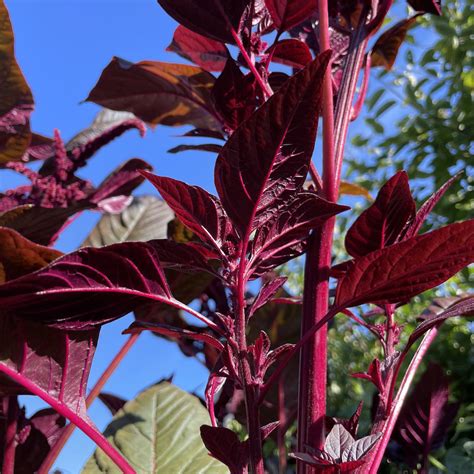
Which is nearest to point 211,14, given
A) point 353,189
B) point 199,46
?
point 199,46

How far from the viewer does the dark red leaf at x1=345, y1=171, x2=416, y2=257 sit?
2.09ft

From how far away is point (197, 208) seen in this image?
0.58m

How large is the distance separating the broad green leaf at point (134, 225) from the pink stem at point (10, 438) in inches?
17.1

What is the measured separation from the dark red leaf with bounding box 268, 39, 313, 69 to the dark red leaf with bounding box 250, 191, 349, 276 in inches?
10.8

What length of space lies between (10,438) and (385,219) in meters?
0.60

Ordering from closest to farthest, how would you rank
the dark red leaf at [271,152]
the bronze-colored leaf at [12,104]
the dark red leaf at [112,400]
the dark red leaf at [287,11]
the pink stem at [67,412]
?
the dark red leaf at [271,152] → the pink stem at [67,412] → the dark red leaf at [287,11] → the bronze-colored leaf at [12,104] → the dark red leaf at [112,400]

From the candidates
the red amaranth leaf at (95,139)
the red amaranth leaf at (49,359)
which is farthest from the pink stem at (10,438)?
the red amaranth leaf at (95,139)

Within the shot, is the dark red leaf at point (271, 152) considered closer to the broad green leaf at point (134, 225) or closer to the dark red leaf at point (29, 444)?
the dark red leaf at point (29, 444)

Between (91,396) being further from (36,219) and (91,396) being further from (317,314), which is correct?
(317,314)

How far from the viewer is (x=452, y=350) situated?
6.66 ft

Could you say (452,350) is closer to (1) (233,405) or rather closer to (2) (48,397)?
(1) (233,405)

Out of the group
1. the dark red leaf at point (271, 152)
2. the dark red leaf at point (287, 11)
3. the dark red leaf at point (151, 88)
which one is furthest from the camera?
the dark red leaf at point (151, 88)

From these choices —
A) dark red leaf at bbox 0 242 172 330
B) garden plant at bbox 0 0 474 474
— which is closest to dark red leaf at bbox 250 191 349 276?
garden plant at bbox 0 0 474 474

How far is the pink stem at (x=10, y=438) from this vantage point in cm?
80
